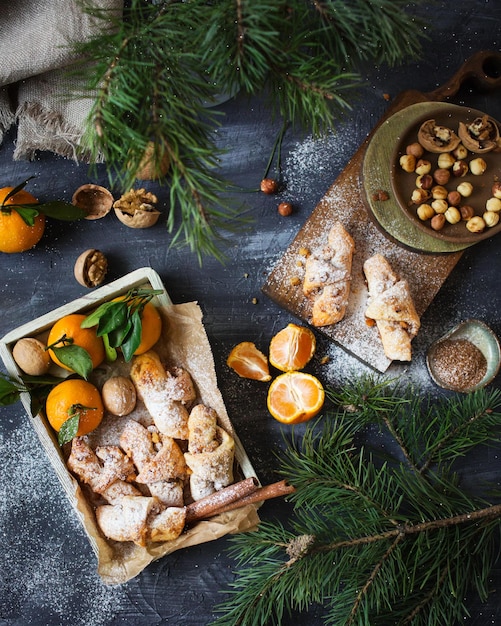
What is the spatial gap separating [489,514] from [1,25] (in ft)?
6.38

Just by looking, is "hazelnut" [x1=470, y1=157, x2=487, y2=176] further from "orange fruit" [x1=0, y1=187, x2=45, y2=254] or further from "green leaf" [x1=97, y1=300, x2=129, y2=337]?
"orange fruit" [x1=0, y1=187, x2=45, y2=254]

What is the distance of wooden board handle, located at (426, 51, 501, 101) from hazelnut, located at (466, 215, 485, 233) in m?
0.41

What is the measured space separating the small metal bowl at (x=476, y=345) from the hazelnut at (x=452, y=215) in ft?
1.05

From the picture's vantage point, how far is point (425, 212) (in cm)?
200

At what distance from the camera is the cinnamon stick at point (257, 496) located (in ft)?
6.20

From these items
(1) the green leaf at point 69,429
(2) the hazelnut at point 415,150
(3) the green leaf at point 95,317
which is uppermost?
(2) the hazelnut at point 415,150

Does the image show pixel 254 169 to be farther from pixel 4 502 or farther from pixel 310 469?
pixel 4 502

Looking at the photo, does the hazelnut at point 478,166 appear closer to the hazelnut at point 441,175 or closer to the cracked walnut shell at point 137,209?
the hazelnut at point 441,175

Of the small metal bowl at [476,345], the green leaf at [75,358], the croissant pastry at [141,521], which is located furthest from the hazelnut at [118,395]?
the small metal bowl at [476,345]

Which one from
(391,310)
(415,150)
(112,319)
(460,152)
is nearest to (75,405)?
(112,319)

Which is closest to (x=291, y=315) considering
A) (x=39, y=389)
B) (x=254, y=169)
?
(x=254, y=169)

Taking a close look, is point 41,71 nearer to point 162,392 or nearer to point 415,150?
point 162,392

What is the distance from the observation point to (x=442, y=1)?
6.93 ft

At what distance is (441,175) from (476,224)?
0.19 metres
